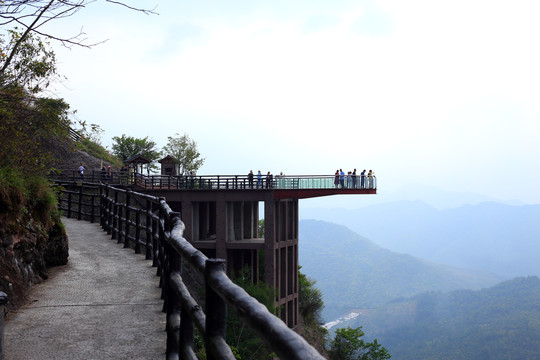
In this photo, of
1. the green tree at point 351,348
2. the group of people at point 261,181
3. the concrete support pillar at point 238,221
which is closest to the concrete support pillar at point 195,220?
the concrete support pillar at point 238,221

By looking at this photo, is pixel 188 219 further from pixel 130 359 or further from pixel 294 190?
pixel 130 359

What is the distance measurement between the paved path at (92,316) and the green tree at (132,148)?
194 ft

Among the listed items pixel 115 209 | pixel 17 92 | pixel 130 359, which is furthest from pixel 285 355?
pixel 115 209

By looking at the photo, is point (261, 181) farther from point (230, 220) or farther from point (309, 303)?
point (309, 303)

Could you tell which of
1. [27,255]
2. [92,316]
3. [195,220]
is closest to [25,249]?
[27,255]

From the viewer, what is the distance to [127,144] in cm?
6662

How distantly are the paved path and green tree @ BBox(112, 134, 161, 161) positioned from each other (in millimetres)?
59086

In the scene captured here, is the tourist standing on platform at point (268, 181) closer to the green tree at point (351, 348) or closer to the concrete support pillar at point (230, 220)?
the concrete support pillar at point (230, 220)

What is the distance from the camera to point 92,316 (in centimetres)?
595

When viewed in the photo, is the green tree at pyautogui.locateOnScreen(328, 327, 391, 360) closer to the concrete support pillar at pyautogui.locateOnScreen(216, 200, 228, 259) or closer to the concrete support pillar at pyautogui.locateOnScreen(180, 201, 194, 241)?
the concrete support pillar at pyautogui.locateOnScreen(216, 200, 228, 259)

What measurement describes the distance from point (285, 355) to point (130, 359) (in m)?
3.48

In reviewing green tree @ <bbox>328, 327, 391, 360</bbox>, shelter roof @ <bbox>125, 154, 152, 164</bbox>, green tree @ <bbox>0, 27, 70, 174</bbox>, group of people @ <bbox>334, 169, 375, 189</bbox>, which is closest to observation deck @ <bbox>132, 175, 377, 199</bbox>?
group of people @ <bbox>334, 169, 375, 189</bbox>

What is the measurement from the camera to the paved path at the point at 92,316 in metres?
4.89

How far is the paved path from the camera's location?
489 cm
